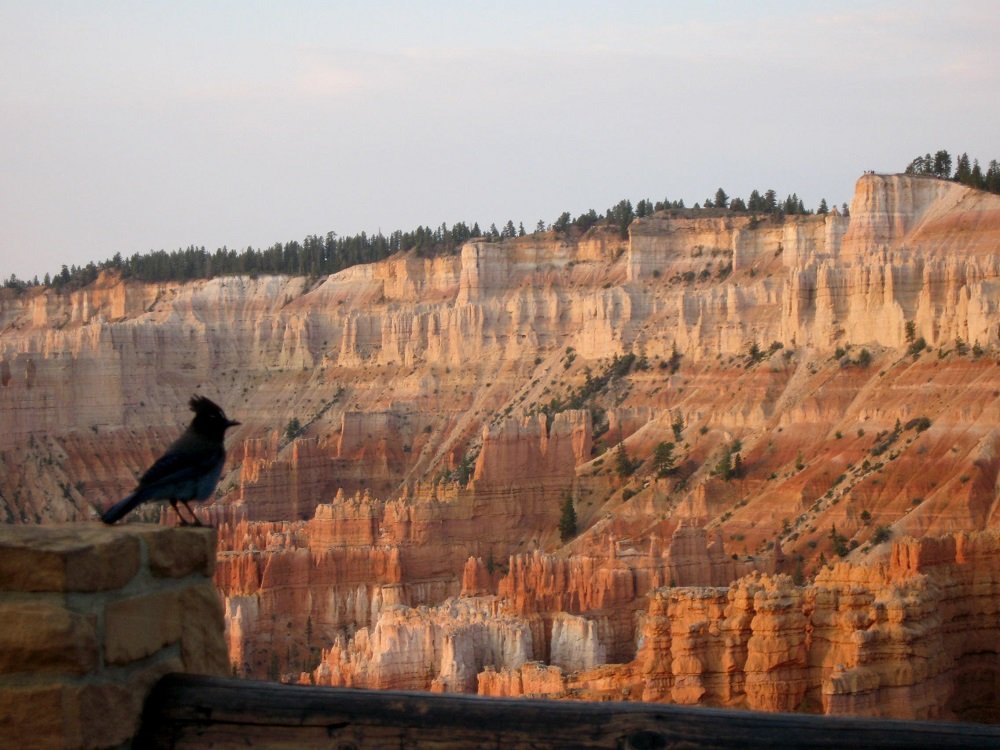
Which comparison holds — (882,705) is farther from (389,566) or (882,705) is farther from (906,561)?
(389,566)

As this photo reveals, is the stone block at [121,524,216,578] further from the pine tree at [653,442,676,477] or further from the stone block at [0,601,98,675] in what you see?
the pine tree at [653,442,676,477]

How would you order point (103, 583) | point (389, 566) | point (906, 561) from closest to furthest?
1. point (103, 583)
2. point (906, 561)
3. point (389, 566)

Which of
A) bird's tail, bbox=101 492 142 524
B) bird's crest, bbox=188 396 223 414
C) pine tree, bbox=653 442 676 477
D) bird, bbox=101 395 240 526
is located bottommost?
pine tree, bbox=653 442 676 477

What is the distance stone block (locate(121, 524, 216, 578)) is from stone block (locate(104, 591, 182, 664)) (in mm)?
93

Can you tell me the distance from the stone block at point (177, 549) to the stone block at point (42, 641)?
0.43m

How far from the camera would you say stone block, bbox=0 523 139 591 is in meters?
5.43

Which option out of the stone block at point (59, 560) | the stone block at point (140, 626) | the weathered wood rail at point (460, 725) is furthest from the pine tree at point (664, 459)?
the stone block at point (59, 560)

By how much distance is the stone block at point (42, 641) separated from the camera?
5395 mm

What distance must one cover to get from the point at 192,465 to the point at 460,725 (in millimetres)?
1738

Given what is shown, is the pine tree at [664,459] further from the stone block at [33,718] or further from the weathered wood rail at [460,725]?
the stone block at [33,718]

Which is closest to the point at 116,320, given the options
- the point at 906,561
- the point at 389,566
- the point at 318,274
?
the point at 318,274

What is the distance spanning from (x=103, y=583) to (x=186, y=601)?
517mm

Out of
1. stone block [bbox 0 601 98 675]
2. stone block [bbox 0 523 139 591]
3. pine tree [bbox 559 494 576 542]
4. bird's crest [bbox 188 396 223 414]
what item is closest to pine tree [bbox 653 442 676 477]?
pine tree [bbox 559 494 576 542]

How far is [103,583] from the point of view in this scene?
554 centimetres
